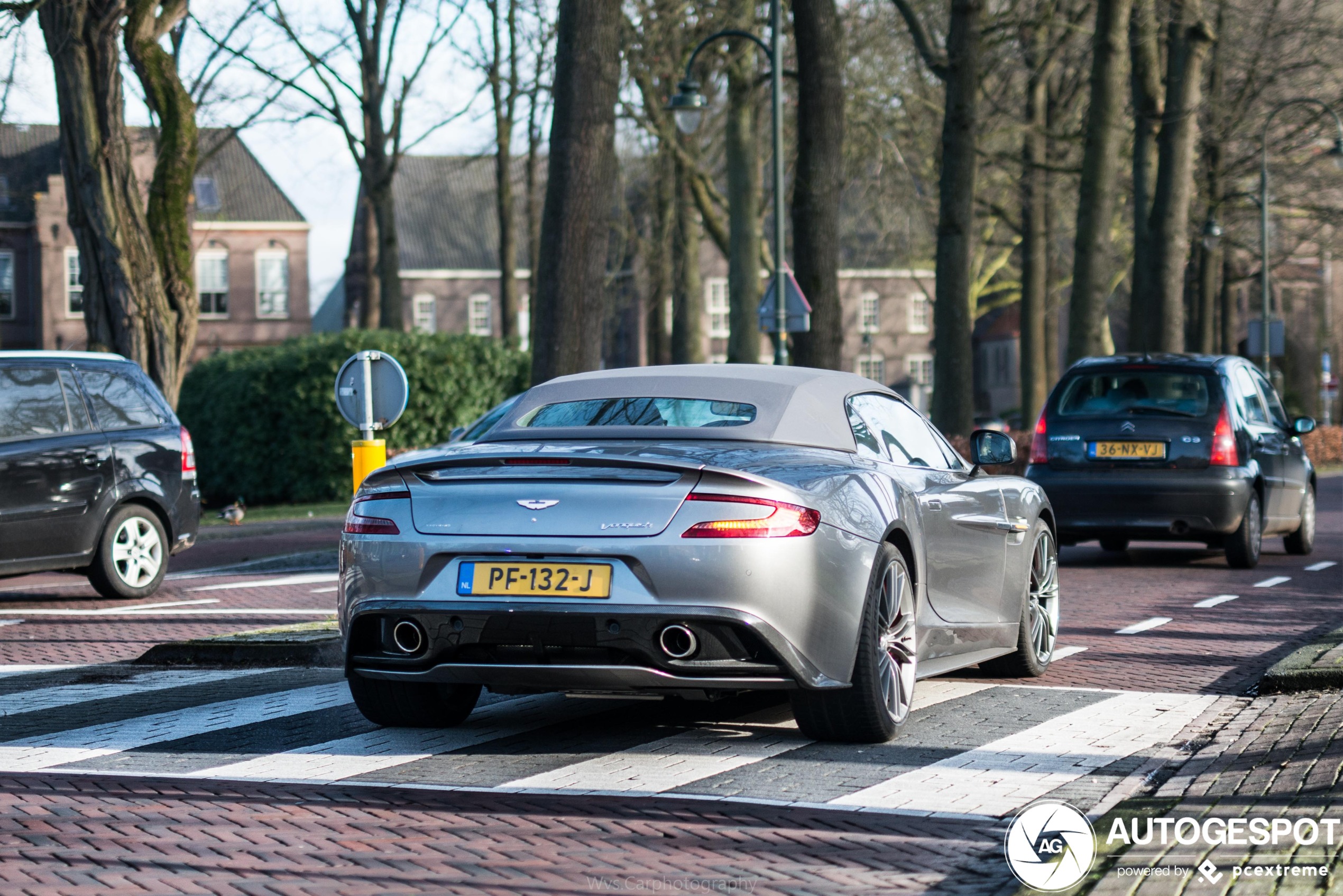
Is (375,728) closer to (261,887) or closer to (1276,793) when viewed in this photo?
(261,887)

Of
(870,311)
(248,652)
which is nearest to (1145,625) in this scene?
(248,652)

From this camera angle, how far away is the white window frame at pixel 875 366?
7638 cm

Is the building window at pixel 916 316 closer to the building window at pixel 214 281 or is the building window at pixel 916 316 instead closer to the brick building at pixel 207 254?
the brick building at pixel 207 254

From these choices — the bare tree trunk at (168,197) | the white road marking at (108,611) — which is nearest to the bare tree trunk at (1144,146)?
the bare tree trunk at (168,197)

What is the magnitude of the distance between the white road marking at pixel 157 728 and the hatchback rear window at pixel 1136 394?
26.4ft

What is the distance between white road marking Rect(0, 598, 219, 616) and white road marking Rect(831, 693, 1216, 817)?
7.25m

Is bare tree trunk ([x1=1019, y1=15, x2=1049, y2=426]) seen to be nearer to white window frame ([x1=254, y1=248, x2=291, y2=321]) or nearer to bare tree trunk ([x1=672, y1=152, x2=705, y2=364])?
bare tree trunk ([x1=672, y1=152, x2=705, y2=364])

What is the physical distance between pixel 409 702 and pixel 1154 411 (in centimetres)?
883

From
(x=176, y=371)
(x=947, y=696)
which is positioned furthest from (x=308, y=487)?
(x=947, y=696)

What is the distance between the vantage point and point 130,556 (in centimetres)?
1258

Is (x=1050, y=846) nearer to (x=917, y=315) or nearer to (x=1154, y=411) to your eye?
(x=1154, y=411)

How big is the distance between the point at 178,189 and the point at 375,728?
16.0 meters

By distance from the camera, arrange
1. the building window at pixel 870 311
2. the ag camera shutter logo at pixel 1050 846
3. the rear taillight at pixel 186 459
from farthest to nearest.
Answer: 1. the building window at pixel 870 311
2. the rear taillight at pixel 186 459
3. the ag camera shutter logo at pixel 1050 846

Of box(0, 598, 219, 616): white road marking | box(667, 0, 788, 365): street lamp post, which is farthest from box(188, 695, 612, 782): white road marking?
box(667, 0, 788, 365): street lamp post
